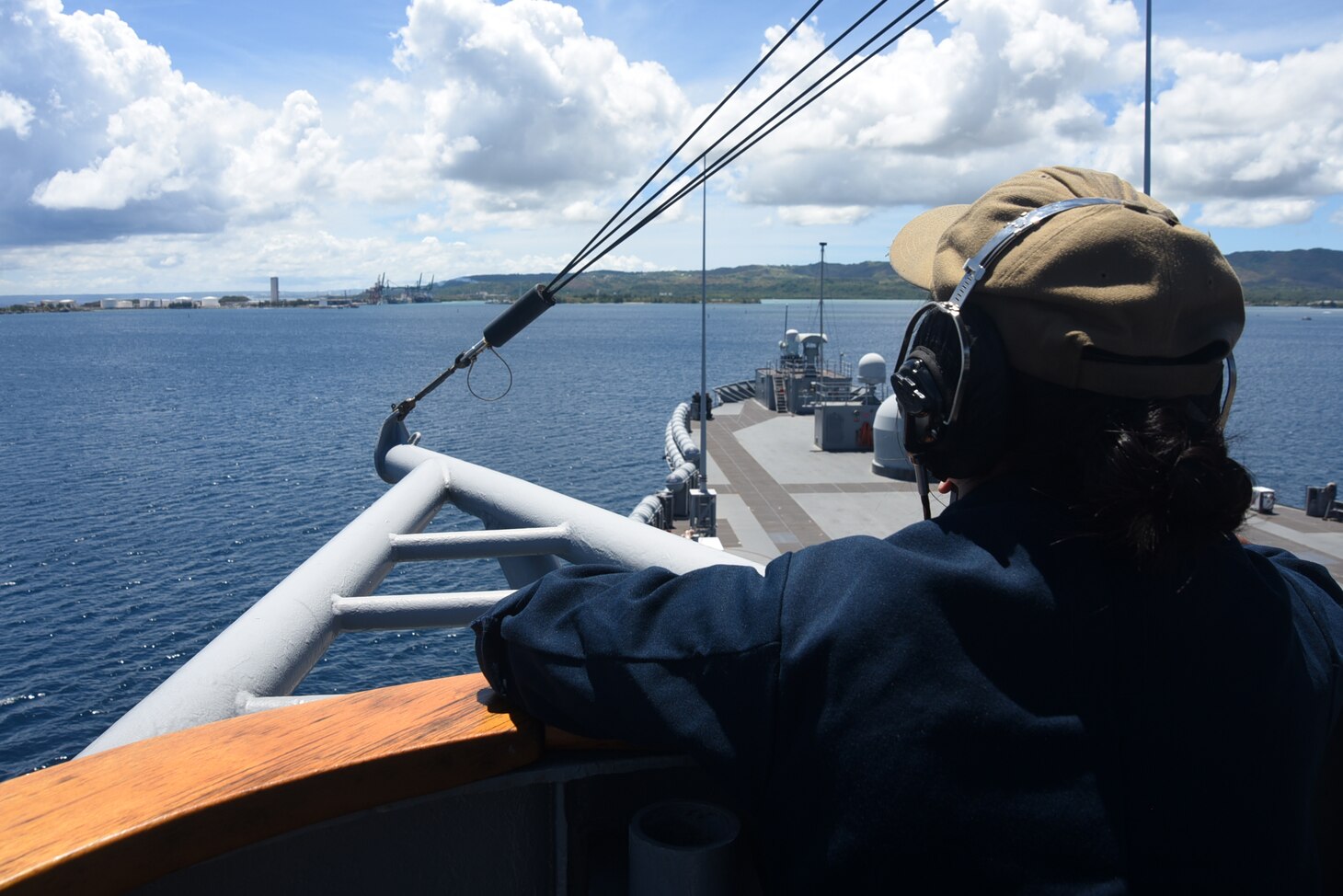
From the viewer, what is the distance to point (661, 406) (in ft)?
235

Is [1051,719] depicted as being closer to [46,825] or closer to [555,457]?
[46,825]

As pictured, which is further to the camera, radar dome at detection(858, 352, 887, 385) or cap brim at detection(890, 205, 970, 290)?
radar dome at detection(858, 352, 887, 385)

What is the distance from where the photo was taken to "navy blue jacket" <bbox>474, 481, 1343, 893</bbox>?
137 centimetres

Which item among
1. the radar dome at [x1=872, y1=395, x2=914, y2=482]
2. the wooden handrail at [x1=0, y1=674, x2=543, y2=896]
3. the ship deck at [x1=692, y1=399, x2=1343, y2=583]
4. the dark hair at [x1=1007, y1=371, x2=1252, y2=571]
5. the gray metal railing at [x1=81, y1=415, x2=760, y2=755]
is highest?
the dark hair at [x1=1007, y1=371, x2=1252, y2=571]

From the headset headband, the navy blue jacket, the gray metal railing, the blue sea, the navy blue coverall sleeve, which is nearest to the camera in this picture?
the navy blue jacket

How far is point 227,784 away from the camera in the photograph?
169 cm

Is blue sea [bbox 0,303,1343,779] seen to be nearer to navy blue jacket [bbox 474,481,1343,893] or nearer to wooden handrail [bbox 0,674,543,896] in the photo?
navy blue jacket [bbox 474,481,1343,893]

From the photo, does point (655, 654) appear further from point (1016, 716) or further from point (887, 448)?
point (887, 448)

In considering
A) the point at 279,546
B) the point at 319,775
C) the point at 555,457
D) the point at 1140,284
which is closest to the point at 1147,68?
the point at 1140,284

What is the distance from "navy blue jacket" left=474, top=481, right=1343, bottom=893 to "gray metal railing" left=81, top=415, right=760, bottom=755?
3.87 ft

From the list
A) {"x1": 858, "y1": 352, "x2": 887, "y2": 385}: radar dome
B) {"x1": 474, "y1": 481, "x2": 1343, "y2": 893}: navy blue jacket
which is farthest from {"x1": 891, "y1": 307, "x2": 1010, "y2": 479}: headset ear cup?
{"x1": 858, "y1": 352, "x2": 887, "y2": 385}: radar dome

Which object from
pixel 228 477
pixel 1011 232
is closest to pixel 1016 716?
pixel 1011 232

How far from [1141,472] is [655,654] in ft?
2.66

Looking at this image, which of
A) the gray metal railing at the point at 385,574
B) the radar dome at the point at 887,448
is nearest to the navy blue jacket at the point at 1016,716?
the gray metal railing at the point at 385,574
